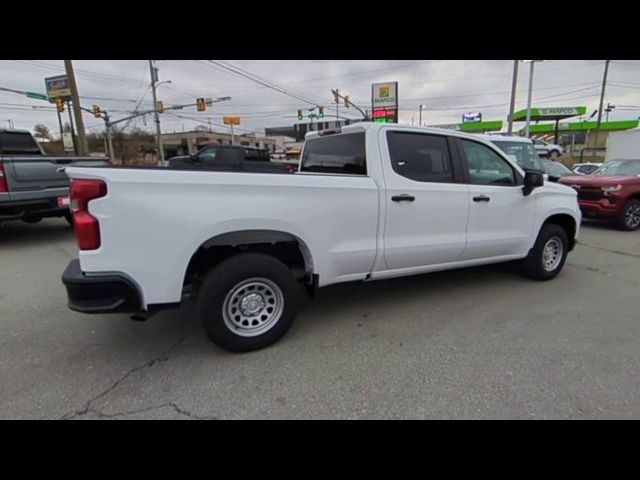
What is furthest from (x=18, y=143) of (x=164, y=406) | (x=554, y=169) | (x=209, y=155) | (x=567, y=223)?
(x=554, y=169)

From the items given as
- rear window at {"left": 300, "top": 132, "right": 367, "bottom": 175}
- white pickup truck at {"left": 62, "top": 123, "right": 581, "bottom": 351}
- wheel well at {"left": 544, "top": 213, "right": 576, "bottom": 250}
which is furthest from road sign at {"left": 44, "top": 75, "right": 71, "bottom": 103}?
wheel well at {"left": 544, "top": 213, "right": 576, "bottom": 250}

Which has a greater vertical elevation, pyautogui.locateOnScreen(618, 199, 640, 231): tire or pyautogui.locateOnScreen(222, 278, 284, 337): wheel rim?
pyautogui.locateOnScreen(222, 278, 284, 337): wheel rim

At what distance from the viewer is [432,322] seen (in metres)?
3.64

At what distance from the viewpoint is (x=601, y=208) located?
27.7ft

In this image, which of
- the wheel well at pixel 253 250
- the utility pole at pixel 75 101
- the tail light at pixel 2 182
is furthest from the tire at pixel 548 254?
the utility pole at pixel 75 101

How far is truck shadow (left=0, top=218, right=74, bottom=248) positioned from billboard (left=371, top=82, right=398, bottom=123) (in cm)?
2194

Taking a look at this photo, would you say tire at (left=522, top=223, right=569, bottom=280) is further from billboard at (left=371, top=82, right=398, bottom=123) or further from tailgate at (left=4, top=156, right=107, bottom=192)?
billboard at (left=371, top=82, right=398, bottom=123)

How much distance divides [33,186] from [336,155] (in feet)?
18.7

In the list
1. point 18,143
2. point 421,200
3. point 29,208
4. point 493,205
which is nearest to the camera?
point 421,200

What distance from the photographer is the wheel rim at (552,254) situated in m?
4.79

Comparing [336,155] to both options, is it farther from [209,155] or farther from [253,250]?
[209,155]

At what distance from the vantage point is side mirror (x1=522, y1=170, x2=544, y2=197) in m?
4.23

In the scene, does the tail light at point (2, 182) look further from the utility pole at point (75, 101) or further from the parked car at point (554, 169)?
the parked car at point (554, 169)
